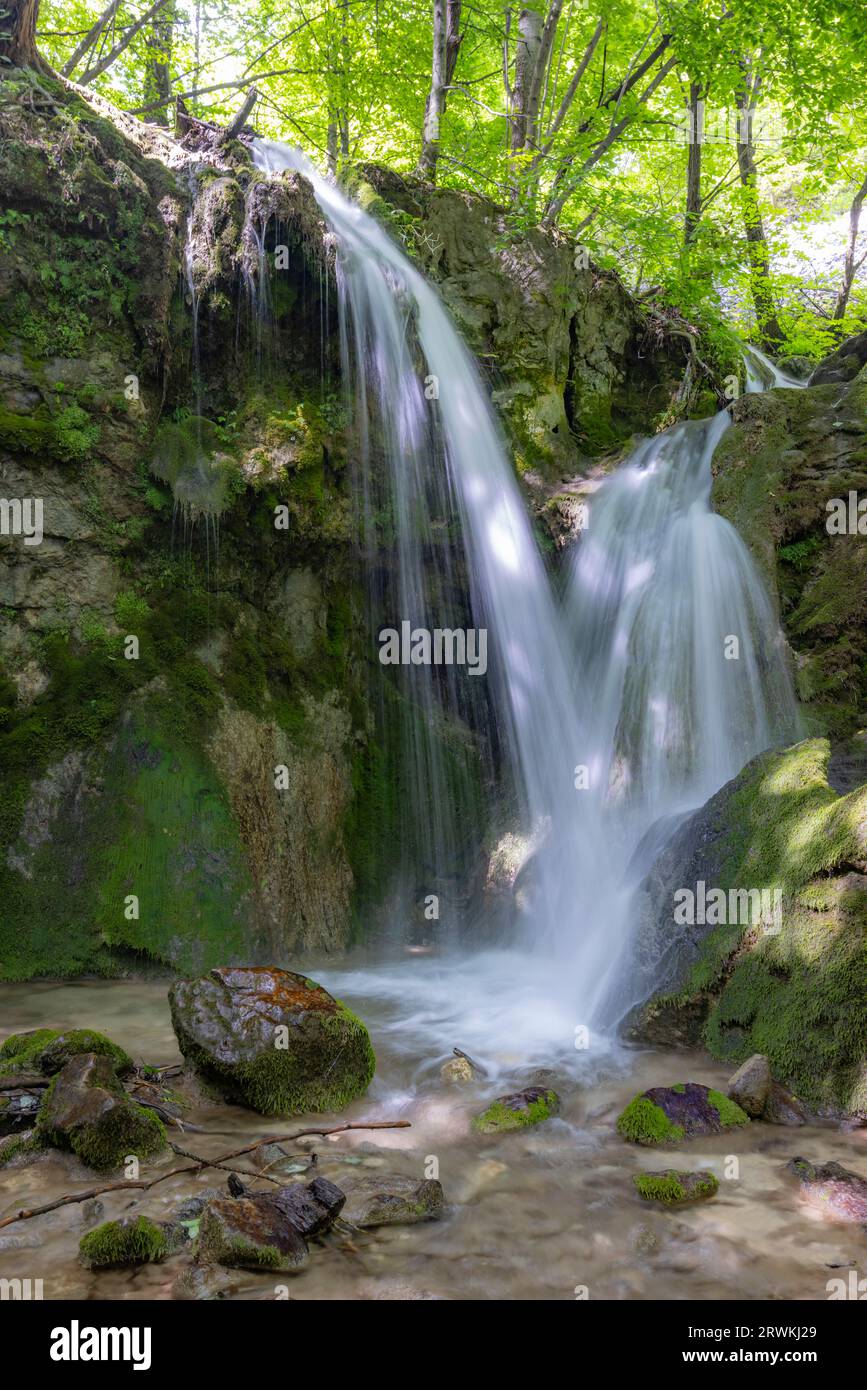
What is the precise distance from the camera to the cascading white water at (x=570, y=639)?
7.03m

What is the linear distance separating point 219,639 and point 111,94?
11688 millimetres

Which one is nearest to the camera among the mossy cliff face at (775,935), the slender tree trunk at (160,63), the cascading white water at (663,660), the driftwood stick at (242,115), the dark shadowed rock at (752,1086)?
the dark shadowed rock at (752,1086)

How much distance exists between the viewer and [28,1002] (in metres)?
5.76

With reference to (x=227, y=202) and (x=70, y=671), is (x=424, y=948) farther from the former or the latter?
(x=227, y=202)

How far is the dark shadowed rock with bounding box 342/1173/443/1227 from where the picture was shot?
10.2ft

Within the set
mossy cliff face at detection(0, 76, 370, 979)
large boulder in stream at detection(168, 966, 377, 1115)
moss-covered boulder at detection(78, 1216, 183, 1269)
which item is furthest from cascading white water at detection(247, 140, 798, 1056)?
moss-covered boulder at detection(78, 1216, 183, 1269)

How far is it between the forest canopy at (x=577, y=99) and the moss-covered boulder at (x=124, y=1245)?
9.75 m

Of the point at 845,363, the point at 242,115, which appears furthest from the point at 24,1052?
the point at 845,363

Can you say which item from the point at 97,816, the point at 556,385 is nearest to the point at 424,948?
the point at 97,816

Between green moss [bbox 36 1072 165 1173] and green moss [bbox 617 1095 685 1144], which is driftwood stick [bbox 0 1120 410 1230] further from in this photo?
green moss [bbox 617 1095 685 1144]

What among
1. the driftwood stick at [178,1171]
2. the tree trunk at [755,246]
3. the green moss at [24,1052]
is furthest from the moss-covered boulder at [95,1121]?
the tree trunk at [755,246]

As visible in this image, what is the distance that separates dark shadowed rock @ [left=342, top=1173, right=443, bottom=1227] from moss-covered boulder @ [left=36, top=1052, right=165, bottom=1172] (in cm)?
81

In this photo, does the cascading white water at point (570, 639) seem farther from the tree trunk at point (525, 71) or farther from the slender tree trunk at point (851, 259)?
the slender tree trunk at point (851, 259)

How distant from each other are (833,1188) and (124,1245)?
245cm
